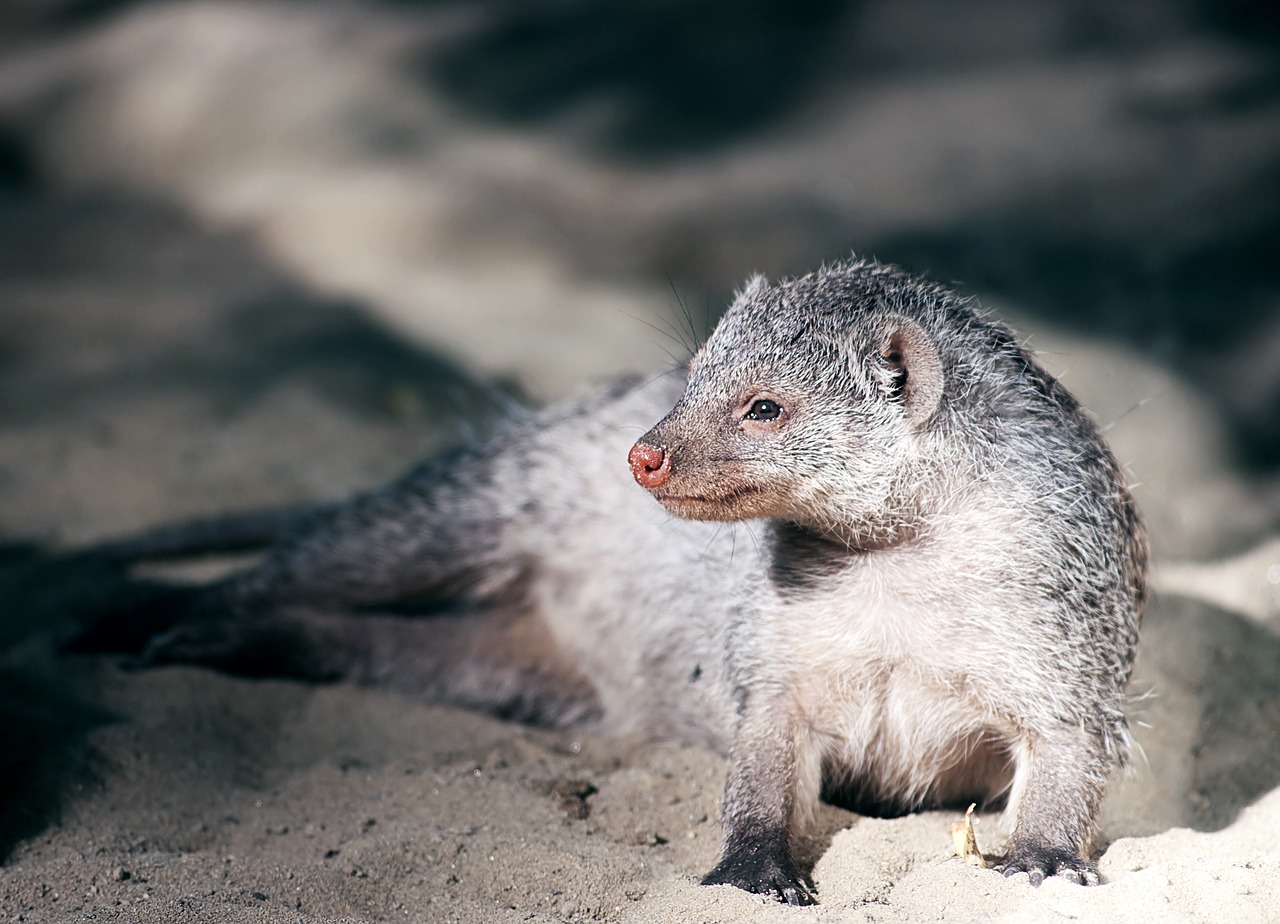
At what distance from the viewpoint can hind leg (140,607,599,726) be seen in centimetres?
437

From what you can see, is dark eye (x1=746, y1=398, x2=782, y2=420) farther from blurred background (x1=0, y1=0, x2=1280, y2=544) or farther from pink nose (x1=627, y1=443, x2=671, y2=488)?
blurred background (x1=0, y1=0, x2=1280, y2=544)

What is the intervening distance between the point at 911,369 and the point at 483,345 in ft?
13.1

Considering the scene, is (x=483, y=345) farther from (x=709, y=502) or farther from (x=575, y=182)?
(x=709, y=502)

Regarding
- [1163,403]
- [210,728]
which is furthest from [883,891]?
[1163,403]

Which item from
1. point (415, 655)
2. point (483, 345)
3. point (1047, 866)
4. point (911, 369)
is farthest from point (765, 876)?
point (483, 345)

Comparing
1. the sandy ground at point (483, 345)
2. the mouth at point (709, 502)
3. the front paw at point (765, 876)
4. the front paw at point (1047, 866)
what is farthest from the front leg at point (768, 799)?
the mouth at point (709, 502)

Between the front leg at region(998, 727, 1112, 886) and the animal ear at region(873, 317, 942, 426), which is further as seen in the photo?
the animal ear at region(873, 317, 942, 426)

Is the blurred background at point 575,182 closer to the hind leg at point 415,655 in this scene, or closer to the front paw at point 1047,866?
the hind leg at point 415,655

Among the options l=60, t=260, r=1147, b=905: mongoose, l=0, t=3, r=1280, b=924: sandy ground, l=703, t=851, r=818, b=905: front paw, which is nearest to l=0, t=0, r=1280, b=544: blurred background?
l=0, t=3, r=1280, b=924: sandy ground

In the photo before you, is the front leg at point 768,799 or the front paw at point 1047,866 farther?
the front leg at point 768,799

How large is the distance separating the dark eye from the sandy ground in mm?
1100

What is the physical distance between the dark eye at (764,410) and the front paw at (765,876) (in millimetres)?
1056

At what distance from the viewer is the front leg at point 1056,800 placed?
291cm

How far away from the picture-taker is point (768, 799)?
3207 mm
